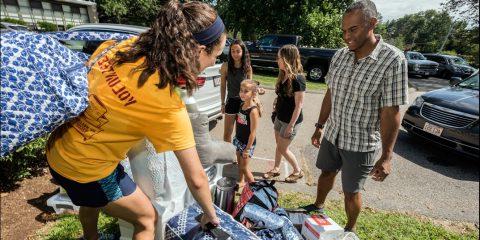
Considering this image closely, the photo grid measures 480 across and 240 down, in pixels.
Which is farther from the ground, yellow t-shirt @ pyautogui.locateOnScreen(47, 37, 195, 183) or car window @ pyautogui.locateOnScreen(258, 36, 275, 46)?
car window @ pyautogui.locateOnScreen(258, 36, 275, 46)

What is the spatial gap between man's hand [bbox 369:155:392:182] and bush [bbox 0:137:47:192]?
3.63 meters

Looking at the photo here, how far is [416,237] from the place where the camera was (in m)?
3.05

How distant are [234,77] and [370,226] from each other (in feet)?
7.97

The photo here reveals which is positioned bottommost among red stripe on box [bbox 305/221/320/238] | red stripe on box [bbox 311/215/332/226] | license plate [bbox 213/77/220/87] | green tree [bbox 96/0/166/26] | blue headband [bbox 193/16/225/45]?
red stripe on box [bbox 305/221/320/238]

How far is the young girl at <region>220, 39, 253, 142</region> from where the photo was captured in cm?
384

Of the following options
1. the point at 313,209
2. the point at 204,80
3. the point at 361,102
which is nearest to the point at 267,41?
the point at 204,80

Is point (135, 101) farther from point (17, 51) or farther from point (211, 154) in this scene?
point (211, 154)

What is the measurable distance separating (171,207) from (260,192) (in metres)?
0.91

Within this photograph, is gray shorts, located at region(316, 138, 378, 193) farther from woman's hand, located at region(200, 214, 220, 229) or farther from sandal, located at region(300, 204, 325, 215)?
woman's hand, located at region(200, 214, 220, 229)

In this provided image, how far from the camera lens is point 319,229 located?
2.44 metres

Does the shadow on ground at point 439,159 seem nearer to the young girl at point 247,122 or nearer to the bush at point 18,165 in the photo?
the young girl at point 247,122

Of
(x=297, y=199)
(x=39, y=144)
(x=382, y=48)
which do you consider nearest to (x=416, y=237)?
(x=297, y=199)

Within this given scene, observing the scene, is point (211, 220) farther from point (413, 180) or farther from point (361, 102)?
point (413, 180)

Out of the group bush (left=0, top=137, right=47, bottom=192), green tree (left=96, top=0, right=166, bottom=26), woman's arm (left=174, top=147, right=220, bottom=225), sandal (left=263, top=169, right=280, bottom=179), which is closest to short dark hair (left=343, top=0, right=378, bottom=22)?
woman's arm (left=174, top=147, right=220, bottom=225)
